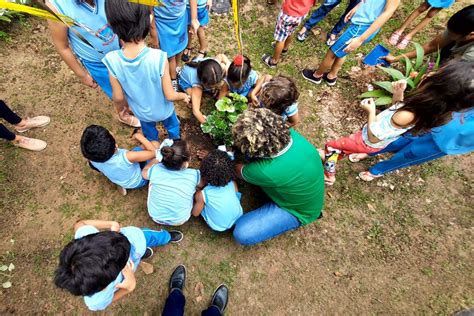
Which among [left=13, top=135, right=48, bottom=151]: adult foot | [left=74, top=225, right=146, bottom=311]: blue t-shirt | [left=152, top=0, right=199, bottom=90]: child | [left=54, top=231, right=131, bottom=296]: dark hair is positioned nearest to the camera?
[left=54, top=231, right=131, bottom=296]: dark hair

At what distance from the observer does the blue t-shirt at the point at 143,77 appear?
7.04 feet

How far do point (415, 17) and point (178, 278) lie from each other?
525cm


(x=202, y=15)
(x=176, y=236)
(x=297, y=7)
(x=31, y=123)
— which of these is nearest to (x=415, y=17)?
(x=297, y=7)

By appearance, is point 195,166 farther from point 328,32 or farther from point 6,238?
point 328,32

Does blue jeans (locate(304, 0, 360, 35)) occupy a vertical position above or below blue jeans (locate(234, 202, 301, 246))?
Answer: above

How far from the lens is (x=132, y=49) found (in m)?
2.10

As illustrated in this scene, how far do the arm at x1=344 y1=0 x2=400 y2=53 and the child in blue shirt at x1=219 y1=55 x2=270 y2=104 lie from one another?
119 cm

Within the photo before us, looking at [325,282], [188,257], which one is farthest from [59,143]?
[325,282]

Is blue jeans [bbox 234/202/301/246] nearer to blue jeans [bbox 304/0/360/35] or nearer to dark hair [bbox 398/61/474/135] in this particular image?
dark hair [bbox 398/61/474/135]

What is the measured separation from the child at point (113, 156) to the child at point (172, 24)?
1.22 metres

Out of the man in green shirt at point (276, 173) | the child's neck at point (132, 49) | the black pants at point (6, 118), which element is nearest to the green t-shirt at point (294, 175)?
the man in green shirt at point (276, 173)

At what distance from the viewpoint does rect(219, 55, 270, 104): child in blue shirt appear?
9.87 ft

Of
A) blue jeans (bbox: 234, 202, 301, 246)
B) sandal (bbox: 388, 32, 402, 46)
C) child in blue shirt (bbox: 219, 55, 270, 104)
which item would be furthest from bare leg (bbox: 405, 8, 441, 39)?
blue jeans (bbox: 234, 202, 301, 246)

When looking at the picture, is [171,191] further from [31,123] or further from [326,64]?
Answer: [326,64]
